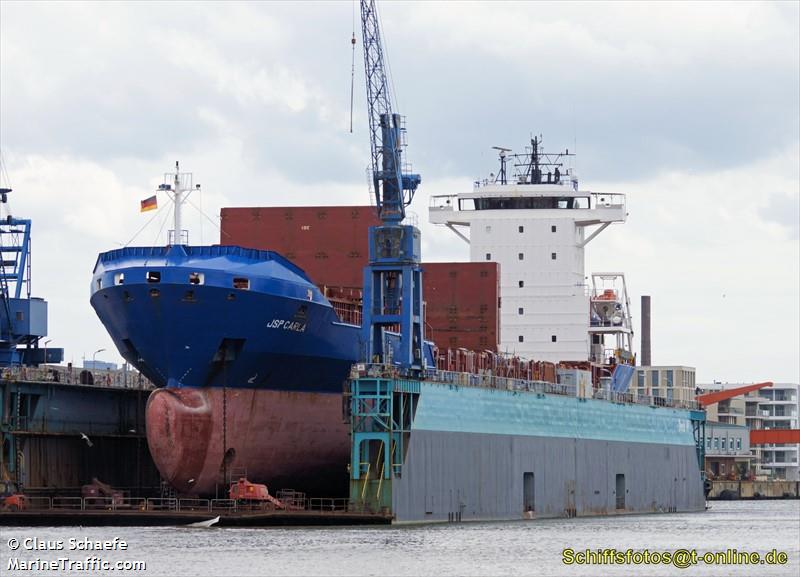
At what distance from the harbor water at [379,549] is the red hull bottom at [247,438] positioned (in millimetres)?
4058

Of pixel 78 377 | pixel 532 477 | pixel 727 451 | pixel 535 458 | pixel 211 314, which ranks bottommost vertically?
pixel 532 477

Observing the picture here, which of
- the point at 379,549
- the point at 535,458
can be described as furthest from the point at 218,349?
the point at 535,458

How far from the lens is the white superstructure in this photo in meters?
86.6

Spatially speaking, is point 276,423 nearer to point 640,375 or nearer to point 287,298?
point 287,298

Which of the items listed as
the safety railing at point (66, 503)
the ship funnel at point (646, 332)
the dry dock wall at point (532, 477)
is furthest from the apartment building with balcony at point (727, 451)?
the safety railing at point (66, 503)

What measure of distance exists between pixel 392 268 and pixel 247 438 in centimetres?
752

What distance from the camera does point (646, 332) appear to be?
378 feet

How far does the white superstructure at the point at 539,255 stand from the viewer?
284ft

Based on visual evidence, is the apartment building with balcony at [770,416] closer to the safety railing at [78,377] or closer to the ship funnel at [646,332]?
the ship funnel at [646,332]

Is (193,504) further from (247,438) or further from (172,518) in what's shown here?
(172,518)

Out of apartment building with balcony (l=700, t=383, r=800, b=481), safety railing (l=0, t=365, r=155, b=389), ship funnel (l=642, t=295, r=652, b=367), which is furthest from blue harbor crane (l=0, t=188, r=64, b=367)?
apartment building with balcony (l=700, t=383, r=800, b=481)

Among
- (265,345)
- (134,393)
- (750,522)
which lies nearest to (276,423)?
(265,345)

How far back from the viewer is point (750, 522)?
250 feet

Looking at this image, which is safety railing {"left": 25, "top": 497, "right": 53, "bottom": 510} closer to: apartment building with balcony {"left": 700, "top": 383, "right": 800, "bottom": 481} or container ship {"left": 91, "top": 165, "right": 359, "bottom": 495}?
container ship {"left": 91, "top": 165, "right": 359, "bottom": 495}
